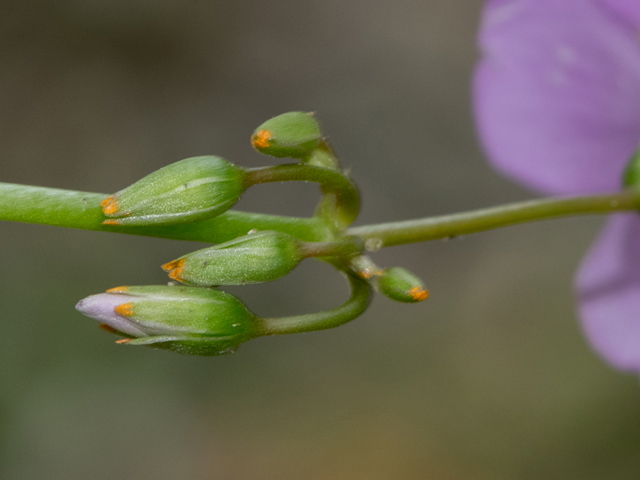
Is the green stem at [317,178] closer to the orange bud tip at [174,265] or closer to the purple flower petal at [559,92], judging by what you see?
the orange bud tip at [174,265]

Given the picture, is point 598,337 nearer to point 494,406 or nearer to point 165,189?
point 165,189

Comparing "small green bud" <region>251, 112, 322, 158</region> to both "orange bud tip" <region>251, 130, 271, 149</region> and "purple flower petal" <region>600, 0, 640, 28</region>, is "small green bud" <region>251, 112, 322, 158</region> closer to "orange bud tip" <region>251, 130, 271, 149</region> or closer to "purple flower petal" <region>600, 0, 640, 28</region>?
"orange bud tip" <region>251, 130, 271, 149</region>

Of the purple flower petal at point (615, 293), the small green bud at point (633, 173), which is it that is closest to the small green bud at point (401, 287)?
the small green bud at point (633, 173)

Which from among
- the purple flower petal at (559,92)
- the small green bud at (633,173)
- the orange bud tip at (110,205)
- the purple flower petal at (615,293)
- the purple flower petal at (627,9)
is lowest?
the purple flower petal at (615,293)

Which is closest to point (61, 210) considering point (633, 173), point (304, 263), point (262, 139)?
point (262, 139)

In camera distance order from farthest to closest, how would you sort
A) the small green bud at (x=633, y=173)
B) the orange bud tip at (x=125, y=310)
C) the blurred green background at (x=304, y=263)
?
the blurred green background at (x=304, y=263) < the small green bud at (x=633, y=173) < the orange bud tip at (x=125, y=310)

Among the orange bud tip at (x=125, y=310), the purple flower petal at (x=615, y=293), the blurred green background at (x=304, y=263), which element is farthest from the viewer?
the blurred green background at (x=304, y=263)

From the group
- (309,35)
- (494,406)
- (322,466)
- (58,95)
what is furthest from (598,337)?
(58,95)
